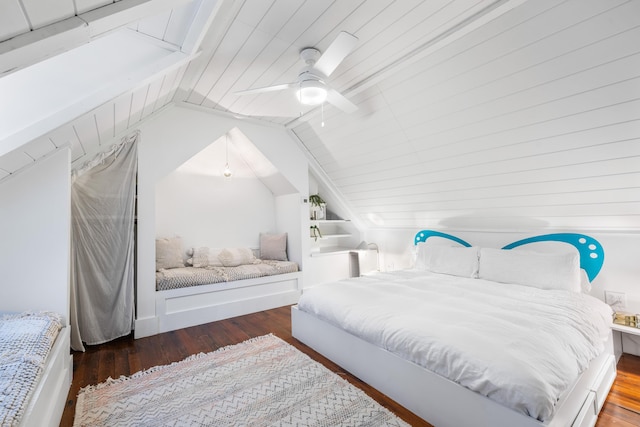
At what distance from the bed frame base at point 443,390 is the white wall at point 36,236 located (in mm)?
1969

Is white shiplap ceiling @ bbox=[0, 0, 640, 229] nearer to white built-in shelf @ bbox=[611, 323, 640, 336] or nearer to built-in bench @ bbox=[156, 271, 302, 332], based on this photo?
white built-in shelf @ bbox=[611, 323, 640, 336]

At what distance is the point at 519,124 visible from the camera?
87.3 inches

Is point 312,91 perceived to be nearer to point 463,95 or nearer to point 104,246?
point 463,95

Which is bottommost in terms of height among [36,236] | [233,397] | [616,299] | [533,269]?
[233,397]

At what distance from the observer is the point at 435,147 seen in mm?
2824

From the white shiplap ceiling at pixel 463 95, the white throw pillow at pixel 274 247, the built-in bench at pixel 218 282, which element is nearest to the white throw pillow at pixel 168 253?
the built-in bench at pixel 218 282

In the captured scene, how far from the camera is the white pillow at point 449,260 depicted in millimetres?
2979

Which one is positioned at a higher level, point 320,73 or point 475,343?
point 320,73

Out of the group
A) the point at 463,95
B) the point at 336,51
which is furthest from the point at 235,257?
the point at 463,95

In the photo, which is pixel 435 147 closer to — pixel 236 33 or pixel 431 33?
pixel 431 33

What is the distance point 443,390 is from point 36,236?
2685 mm

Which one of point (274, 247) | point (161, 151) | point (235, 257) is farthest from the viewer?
point (274, 247)

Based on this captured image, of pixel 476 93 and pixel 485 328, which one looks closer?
pixel 485 328

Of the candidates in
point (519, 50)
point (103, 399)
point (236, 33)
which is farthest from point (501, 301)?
point (103, 399)
